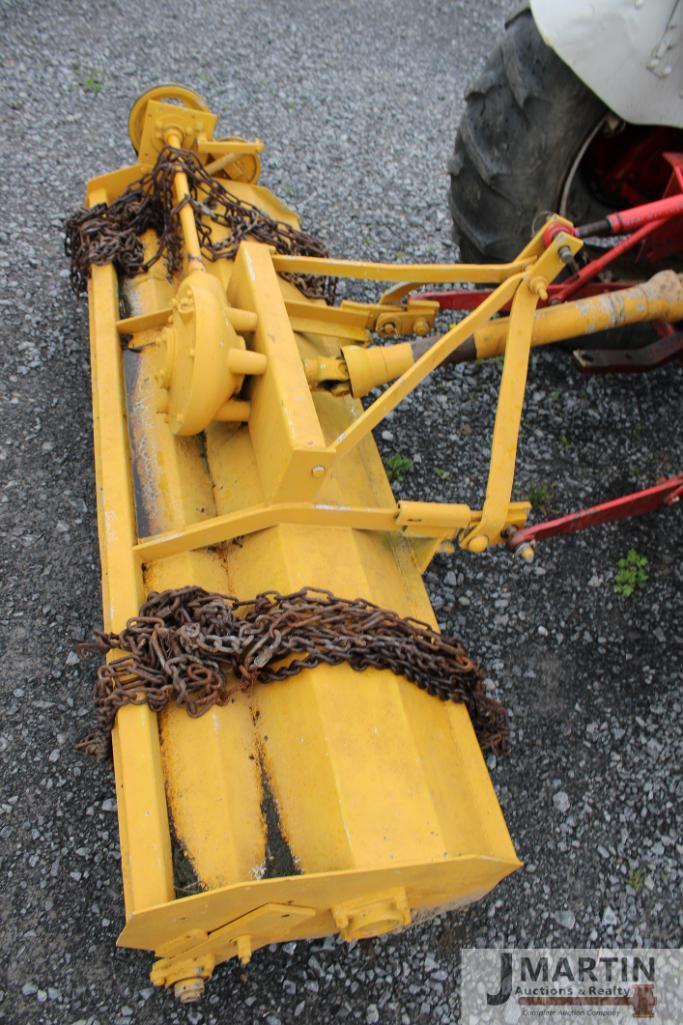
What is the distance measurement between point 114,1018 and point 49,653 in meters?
1.07

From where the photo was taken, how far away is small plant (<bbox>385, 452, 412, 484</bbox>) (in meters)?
3.29

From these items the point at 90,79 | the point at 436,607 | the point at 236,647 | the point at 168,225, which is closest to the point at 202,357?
the point at 236,647

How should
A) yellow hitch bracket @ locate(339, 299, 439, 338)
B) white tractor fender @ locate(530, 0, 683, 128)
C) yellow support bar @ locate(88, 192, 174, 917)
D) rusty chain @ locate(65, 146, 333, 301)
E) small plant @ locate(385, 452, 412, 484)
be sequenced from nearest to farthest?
yellow support bar @ locate(88, 192, 174, 917) → white tractor fender @ locate(530, 0, 683, 128) → yellow hitch bracket @ locate(339, 299, 439, 338) → rusty chain @ locate(65, 146, 333, 301) → small plant @ locate(385, 452, 412, 484)

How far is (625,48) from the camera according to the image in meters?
2.36

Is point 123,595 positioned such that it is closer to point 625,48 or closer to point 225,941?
point 225,941

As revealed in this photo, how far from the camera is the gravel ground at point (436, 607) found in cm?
221

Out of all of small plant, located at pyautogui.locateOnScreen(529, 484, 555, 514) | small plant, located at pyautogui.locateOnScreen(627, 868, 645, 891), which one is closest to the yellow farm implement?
small plant, located at pyautogui.locateOnScreen(627, 868, 645, 891)

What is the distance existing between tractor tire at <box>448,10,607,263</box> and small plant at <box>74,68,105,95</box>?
2940 millimetres

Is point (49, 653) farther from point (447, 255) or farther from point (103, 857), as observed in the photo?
point (447, 255)

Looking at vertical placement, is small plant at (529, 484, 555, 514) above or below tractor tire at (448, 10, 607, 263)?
below

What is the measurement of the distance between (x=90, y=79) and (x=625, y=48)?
3.68 metres

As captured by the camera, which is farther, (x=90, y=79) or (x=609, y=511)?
(x=90, y=79)

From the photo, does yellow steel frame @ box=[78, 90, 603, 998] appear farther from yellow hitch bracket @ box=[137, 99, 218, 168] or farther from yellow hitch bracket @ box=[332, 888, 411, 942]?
yellow hitch bracket @ box=[137, 99, 218, 168]

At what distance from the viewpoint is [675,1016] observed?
2.29 meters
